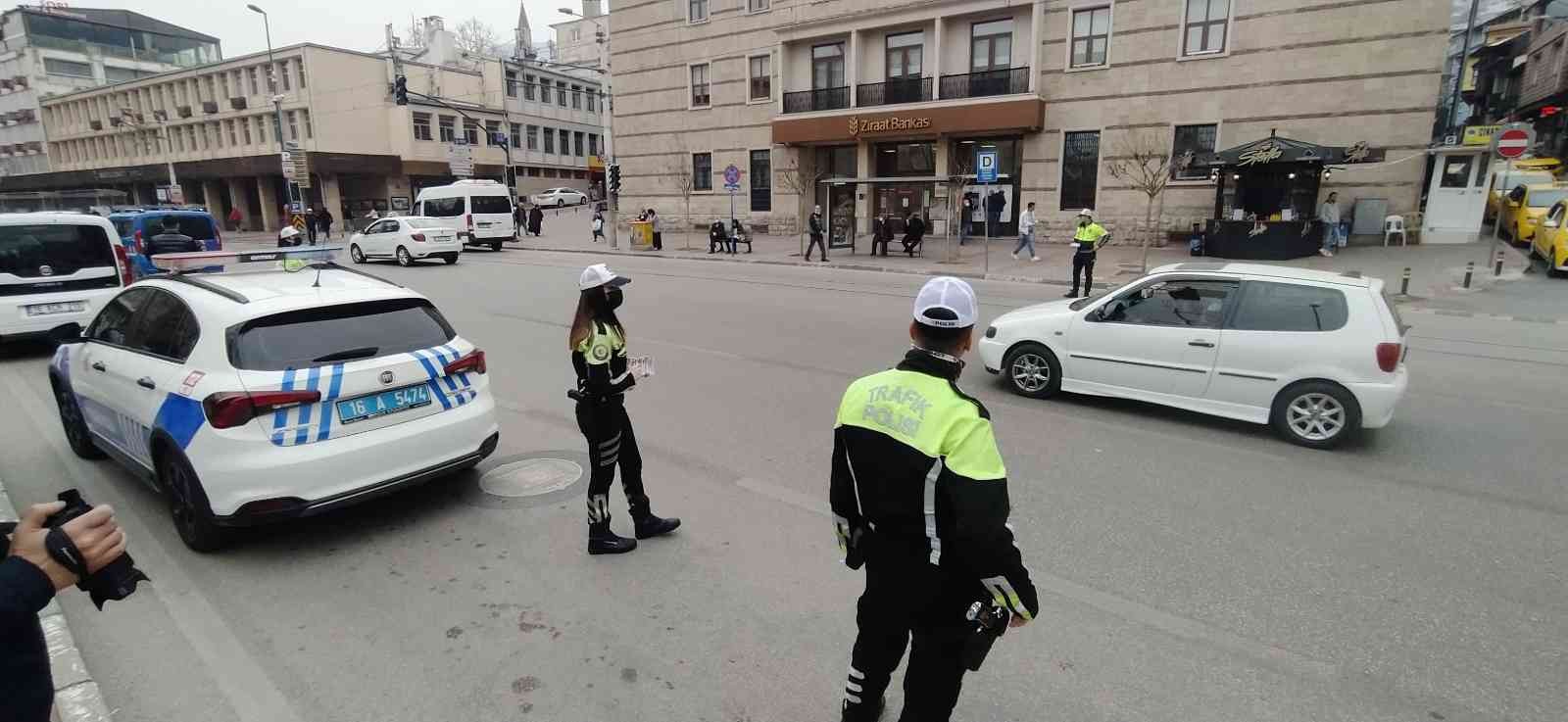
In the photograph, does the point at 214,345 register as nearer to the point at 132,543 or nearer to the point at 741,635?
the point at 132,543

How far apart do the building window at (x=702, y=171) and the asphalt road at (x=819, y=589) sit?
96.8 ft

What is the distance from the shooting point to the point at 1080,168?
26234 mm

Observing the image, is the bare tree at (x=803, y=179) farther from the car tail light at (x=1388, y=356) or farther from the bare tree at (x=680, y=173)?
the car tail light at (x=1388, y=356)

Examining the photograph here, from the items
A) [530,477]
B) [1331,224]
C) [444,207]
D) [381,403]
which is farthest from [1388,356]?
[444,207]

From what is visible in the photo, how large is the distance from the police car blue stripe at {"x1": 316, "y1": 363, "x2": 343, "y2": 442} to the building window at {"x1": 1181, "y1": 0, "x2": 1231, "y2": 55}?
26.7 meters

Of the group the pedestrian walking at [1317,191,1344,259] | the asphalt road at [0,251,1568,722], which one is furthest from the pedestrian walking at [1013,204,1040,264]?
the asphalt road at [0,251,1568,722]

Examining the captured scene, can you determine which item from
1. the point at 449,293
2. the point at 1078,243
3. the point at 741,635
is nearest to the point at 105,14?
the point at 449,293

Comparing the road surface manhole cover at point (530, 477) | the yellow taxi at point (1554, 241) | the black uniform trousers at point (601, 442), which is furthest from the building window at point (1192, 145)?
the black uniform trousers at point (601, 442)

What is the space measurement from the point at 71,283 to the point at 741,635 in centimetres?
1113

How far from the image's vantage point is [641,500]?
455 centimetres

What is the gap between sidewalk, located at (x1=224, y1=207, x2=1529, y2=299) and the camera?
17281 millimetres

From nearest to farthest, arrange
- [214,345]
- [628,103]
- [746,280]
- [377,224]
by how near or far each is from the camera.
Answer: [214,345]
[746,280]
[377,224]
[628,103]

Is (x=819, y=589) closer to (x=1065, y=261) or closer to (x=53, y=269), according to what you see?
(x=53, y=269)

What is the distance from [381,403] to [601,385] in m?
1.42
